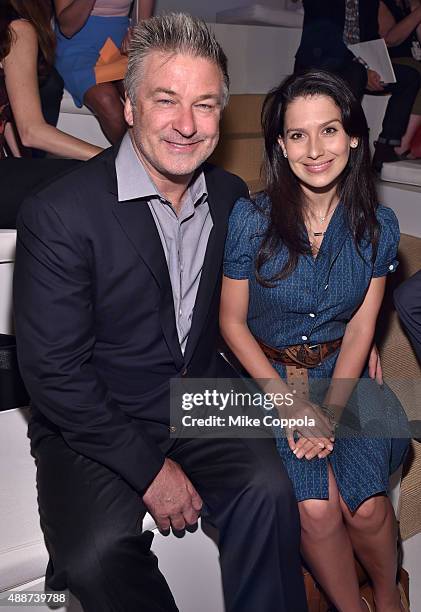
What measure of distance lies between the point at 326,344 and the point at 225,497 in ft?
1.67

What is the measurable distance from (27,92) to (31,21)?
0.68 ft

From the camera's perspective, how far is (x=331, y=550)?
1552 millimetres

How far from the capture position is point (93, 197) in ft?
4.92

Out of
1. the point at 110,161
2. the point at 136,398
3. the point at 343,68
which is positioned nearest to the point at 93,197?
the point at 110,161

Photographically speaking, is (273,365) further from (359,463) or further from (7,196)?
(7,196)

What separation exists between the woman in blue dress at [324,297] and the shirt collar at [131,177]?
275 mm

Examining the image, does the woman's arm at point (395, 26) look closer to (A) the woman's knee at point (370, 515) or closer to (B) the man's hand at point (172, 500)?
(A) the woman's knee at point (370, 515)

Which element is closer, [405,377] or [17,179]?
[17,179]

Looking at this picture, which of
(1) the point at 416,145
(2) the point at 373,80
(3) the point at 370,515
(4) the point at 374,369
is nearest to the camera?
(3) the point at 370,515

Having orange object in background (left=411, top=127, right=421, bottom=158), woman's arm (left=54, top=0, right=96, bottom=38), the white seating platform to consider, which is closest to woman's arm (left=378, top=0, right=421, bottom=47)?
orange object in background (left=411, top=127, right=421, bottom=158)

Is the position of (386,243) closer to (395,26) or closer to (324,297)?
(324,297)

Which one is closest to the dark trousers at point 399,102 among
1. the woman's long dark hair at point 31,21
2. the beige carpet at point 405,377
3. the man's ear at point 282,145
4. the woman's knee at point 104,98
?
the beige carpet at point 405,377

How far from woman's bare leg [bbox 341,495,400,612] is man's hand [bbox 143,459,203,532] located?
0.35m

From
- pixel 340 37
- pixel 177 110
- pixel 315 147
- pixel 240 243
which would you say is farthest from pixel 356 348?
pixel 340 37
